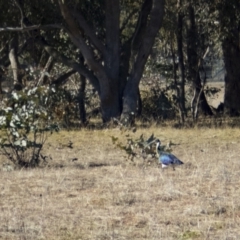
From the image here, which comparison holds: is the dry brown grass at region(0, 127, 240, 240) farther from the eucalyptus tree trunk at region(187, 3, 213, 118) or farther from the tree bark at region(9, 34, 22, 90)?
the tree bark at region(9, 34, 22, 90)

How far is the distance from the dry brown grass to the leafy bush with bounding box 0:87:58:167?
0.42 metres

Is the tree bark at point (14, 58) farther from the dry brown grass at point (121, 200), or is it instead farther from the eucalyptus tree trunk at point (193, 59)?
the dry brown grass at point (121, 200)

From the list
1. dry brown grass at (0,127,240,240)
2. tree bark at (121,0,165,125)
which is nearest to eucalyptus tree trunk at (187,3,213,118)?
tree bark at (121,0,165,125)

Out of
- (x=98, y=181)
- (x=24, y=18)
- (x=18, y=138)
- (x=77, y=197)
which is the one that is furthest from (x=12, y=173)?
(x=24, y=18)

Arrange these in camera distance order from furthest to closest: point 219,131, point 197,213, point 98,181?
point 219,131 → point 98,181 → point 197,213

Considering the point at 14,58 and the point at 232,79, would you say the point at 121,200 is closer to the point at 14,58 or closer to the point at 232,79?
the point at 232,79

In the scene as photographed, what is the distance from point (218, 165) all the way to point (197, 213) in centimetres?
358

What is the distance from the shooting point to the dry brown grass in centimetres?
762

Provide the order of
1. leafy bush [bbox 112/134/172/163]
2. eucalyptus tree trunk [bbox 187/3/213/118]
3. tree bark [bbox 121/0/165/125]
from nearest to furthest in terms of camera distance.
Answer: leafy bush [bbox 112/134/172/163] → tree bark [bbox 121/0/165/125] → eucalyptus tree trunk [bbox 187/3/213/118]

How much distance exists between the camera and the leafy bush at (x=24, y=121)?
12.0 metres

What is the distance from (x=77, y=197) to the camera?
30.8 ft

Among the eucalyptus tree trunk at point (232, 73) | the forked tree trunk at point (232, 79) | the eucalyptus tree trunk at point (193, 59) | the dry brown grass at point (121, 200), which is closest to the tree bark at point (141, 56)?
the eucalyptus tree trunk at point (193, 59)

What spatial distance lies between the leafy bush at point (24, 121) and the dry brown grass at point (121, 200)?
42cm

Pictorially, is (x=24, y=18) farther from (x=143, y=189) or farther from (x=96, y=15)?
(x=143, y=189)
